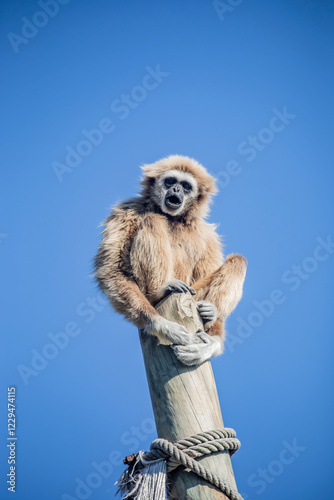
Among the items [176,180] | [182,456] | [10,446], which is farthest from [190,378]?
[10,446]

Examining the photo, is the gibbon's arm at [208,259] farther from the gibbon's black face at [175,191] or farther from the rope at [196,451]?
the rope at [196,451]

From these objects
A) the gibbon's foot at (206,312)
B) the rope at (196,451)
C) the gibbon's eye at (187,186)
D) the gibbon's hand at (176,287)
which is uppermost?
the gibbon's eye at (187,186)

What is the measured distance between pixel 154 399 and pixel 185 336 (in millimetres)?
609

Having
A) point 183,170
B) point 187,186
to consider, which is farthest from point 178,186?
point 183,170

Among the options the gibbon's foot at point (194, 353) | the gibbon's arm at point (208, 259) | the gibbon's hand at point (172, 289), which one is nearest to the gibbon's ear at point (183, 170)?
the gibbon's arm at point (208, 259)

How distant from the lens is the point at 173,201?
264 inches

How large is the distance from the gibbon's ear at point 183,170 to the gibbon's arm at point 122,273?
0.96 meters

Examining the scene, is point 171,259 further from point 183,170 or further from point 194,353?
point 194,353

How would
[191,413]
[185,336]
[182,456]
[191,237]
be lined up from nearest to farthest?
[182,456] < [191,413] < [185,336] < [191,237]

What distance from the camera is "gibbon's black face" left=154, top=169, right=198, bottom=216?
667cm

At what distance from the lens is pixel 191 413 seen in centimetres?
412

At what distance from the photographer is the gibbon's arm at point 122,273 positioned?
5.22 meters

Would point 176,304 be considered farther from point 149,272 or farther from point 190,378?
point 149,272

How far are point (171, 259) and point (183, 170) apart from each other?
66.0 inches
